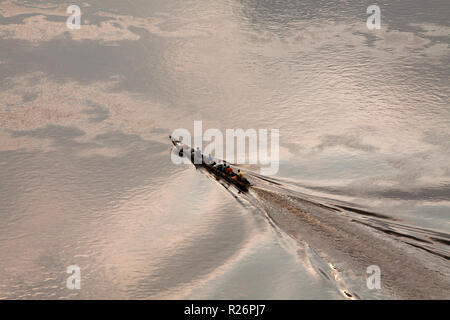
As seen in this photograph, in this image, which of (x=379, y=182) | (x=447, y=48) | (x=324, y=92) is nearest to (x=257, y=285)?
(x=379, y=182)

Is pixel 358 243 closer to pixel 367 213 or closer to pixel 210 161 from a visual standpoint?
pixel 367 213

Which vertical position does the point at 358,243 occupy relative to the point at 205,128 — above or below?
below

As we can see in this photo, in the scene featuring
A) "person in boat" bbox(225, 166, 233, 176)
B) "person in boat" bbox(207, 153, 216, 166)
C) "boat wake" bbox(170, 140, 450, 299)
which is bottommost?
"boat wake" bbox(170, 140, 450, 299)

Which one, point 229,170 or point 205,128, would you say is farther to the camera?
point 205,128

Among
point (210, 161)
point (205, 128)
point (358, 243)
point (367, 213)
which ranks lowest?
point (358, 243)

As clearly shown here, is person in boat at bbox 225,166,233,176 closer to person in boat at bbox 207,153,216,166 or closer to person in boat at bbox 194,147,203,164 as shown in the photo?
person in boat at bbox 207,153,216,166

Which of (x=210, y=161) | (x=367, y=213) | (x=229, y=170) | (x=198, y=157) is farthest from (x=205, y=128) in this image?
(x=367, y=213)

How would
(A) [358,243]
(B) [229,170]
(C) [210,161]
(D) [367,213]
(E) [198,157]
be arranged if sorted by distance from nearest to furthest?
(A) [358,243]
(D) [367,213]
(B) [229,170]
(C) [210,161]
(E) [198,157]

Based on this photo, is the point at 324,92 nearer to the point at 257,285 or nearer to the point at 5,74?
the point at 257,285

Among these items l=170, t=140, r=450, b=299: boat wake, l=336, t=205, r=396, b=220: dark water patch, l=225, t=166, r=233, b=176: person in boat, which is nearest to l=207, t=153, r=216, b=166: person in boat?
l=225, t=166, r=233, b=176: person in boat
